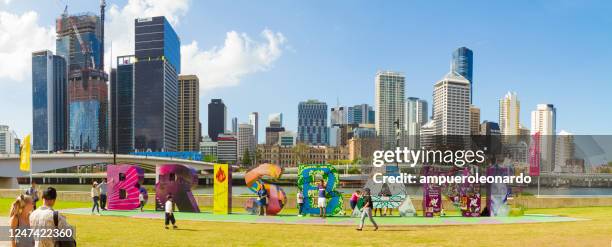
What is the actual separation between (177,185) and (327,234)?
47.9ft

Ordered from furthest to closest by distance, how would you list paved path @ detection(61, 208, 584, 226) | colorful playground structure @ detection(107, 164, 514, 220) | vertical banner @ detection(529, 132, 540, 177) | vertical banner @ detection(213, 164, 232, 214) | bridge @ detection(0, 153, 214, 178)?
bridge @ detection(0, 153, 214, 178)
vertical banner @ detection(529, 132, 540, 177)
vertical banner @ detection(213, 164, 232, 214)
colorful playground structure @ detection(107, 164, 514, 220)
paved path @ detection(61, 208, 584, 226)

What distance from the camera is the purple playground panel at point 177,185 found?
108ft

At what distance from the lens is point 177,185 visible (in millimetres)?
33156

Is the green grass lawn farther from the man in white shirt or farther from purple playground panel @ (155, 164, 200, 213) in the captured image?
the man in white shirt

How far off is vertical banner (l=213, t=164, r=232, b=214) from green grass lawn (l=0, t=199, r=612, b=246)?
19.6 ft

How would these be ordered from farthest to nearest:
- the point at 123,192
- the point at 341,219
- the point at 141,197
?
the point at 123,192 < the point at 141,197 < the point at 341,219

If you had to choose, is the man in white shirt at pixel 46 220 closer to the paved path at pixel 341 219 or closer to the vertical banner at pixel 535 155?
the paved path at pixel 341 219

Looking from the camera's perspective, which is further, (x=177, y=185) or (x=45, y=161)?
(x=45, y=161)

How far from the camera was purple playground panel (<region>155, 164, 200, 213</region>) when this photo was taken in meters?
33.0

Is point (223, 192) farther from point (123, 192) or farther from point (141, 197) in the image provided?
point (123, 192)

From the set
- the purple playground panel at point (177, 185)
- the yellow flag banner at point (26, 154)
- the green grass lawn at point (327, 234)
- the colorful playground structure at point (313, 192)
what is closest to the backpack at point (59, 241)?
the green grass lawn at point (327, 234)

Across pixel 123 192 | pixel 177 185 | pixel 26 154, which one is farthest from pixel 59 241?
pixel 26 154

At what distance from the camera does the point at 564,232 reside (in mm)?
21656

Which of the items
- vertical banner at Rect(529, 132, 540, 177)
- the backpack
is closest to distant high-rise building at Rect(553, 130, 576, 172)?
vertical banner at Rect(529, 132, 540, 177)
